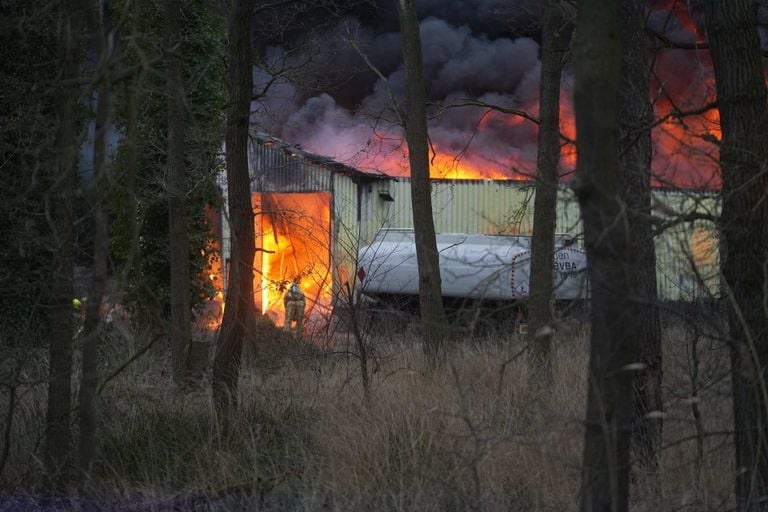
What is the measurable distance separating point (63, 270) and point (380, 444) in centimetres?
281

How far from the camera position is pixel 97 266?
5.76 m

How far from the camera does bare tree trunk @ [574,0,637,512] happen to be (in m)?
4.02

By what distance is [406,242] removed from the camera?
19.9 metres

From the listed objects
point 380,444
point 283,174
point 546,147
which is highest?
point 283,174

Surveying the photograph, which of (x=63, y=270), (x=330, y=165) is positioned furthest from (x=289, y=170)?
(x=63, y=270)

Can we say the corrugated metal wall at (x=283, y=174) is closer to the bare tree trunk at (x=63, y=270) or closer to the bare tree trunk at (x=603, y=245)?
the bare tree trunk at (x=63, y=270)

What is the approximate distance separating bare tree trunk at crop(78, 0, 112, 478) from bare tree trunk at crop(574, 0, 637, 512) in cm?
273

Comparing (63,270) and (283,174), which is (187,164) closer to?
(283,174)

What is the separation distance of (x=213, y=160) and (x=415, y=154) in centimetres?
451

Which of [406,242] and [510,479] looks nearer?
[510,479]

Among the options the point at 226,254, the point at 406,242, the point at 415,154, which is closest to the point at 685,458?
the point at 415,154

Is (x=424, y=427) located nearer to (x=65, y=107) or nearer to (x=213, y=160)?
(x=65, y=107)

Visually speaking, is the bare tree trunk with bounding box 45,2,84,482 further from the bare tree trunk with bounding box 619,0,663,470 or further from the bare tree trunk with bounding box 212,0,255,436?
the bare tree trunk with bounding box 619,0,663,470

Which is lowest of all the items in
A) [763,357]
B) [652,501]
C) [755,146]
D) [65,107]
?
[652,501]
